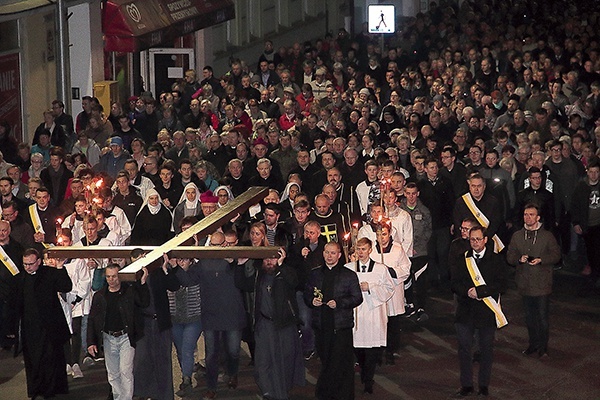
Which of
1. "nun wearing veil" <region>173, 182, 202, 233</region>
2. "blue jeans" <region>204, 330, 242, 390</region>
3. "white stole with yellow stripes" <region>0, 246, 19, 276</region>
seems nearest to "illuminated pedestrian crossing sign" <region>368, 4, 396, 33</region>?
Answer: "nun wearing veil" <region>173, 182, 202, 233</region>

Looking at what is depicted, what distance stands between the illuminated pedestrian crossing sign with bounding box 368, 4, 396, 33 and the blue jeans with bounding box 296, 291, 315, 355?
19668 millimetres

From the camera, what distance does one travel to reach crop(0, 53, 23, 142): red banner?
25922 mm

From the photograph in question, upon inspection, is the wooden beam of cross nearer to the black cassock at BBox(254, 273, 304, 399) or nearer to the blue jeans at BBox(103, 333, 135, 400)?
the blue jeans at BBox(103, 333, 135, 400)

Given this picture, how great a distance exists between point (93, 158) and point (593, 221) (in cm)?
737

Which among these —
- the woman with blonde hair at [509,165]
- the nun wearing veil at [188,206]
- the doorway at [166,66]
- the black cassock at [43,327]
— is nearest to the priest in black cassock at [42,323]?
the black cassock at [43,327]

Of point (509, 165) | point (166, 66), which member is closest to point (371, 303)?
point (509, 165)

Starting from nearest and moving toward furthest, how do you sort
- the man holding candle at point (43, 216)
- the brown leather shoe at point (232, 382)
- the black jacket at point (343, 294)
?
the black jacket at point (343, 294) < the brown leather shoe at point (232, 382) < the man holding candle at point (43, 216)

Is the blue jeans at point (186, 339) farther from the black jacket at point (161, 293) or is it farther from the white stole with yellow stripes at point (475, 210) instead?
the white stole with yellow stripes at point (475, 210)

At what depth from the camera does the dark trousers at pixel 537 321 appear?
15586 mm

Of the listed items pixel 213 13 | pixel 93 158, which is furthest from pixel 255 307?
pixel 213 13

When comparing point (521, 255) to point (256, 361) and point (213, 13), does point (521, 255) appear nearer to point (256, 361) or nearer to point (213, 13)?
point (256, 361)

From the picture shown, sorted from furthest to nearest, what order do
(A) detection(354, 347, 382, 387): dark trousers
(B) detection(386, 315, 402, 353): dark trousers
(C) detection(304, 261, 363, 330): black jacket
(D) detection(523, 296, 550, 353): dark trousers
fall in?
(D) detection(523, 296, 550, 353): dark trousers < (B) detection(386, 315, 402, 353): dark trousers < (A) detection(354, 347, 382, 387): dark trousers < (C) detection(304, 261, 363, 330): black jacket

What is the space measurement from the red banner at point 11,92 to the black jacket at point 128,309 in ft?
42.2

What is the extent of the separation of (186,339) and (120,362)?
0.94 metres
